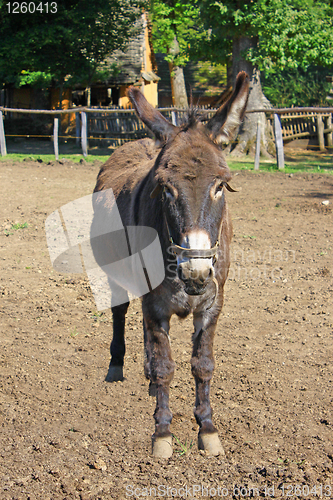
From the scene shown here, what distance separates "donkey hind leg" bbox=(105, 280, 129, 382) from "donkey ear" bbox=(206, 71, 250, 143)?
187 cm

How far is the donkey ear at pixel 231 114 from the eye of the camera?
258 cm

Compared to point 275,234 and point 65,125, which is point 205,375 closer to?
point 275,234

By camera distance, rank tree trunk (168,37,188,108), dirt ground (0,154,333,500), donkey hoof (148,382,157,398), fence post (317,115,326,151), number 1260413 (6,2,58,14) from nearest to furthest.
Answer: dirt ground (0,154,333,500), donkey hoof (148,382,157,398), number 1260413 (6,2,58,14), fence post (317,115,326,151), tree trunk (168,37,188,108)

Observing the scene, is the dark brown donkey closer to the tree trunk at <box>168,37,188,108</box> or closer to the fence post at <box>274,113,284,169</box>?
the fence post at <box>274,113,284,169</box>

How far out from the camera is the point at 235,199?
968 centimetres

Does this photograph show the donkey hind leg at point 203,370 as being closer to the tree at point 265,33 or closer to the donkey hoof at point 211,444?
the donkey hoof at point 211,444

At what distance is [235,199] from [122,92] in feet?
59.6

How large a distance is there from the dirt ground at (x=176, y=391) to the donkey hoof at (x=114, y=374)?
74mm

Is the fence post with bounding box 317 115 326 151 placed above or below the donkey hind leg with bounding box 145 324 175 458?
above

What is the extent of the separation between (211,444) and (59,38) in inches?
745

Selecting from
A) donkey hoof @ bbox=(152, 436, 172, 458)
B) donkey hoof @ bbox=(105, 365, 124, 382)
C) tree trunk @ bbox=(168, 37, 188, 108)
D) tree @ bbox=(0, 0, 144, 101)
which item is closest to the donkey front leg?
donkey hoof @ bbox=(105, 365, 124, 382)

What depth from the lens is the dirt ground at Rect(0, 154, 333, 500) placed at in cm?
249

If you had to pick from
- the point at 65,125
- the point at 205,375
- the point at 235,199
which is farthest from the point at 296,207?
the point at 65,125

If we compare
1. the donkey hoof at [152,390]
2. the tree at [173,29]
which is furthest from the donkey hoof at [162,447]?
the tree at [173,29]
